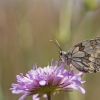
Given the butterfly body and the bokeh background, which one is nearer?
the butterfly body

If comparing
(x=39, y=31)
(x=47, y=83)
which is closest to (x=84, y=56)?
(x=47, y=83)

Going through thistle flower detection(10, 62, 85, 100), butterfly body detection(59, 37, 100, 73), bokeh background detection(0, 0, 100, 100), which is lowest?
thistle flower detection(10, 62, 85, 100)

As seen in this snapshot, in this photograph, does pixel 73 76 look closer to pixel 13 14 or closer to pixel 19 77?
pixel 19 77

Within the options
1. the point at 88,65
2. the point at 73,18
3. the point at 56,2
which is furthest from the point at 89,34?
the point at 88,65

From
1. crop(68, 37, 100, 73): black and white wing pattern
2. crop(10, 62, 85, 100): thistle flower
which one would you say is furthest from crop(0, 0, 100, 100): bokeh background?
crop(10, 62, 85, 100): thistle flower

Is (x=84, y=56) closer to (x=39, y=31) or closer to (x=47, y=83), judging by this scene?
(x=47, y=83)

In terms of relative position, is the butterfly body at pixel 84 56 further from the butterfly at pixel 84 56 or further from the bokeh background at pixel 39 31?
the bokeh background at pixel 39 31

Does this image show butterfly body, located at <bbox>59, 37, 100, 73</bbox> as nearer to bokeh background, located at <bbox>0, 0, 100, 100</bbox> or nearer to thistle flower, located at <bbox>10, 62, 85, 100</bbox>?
thistle flower, located at <bbox>10, 62, 85, 100</bbox>

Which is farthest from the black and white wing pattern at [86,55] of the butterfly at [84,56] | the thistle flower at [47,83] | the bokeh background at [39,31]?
the bokeh background at [39,31]
